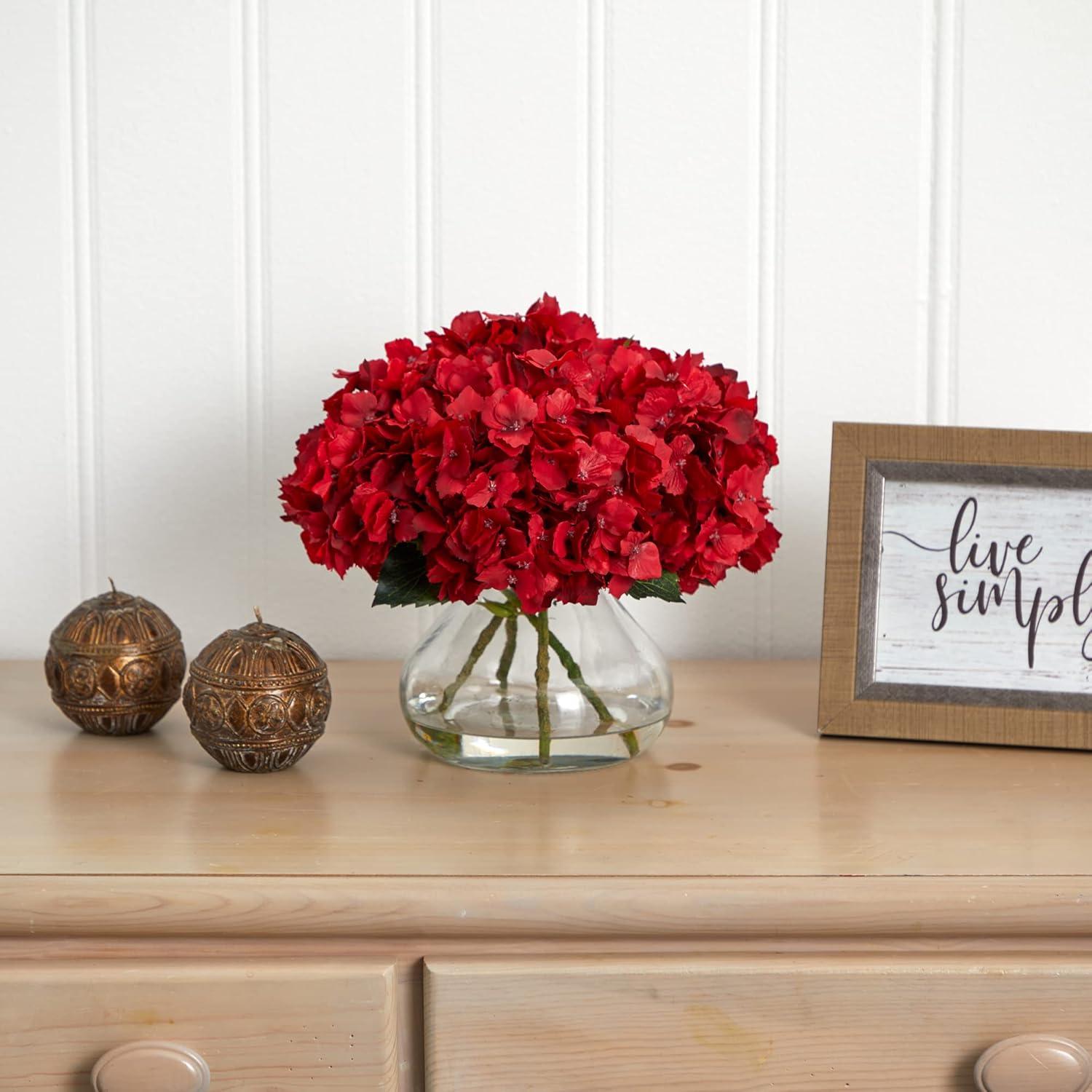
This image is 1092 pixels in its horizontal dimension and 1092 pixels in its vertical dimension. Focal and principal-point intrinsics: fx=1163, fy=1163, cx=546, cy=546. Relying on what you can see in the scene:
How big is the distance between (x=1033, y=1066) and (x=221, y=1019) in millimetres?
474

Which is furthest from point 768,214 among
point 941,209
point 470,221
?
point 470,221

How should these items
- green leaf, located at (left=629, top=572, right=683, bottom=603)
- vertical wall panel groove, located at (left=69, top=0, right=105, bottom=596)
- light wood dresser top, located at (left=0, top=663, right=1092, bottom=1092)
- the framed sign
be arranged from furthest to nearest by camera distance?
vertical wall panel groove, located at (left=69, top=0, right=105, bottom=596), the framed sign, green leaf, located at (left=629, top=572, right=683, bottom=603), light wood dresser top, located at (left=0, top=663, right=1092, bottom=1092)

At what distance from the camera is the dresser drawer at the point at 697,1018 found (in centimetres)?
68

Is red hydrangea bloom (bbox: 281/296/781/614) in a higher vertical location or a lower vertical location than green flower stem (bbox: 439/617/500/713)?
higher

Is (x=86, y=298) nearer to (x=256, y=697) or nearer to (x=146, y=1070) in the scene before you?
(x=256, y=697)

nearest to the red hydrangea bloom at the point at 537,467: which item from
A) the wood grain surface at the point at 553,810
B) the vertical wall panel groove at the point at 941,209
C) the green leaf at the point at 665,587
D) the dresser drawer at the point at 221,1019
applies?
the green leaf at the point at 665,587

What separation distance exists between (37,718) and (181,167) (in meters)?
0.53

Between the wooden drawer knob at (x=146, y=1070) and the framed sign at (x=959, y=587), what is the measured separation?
0.53m

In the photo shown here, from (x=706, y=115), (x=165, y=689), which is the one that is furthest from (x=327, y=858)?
(x=706, y=115)

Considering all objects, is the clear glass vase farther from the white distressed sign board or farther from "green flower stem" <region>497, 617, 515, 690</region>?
the white distressed sign board

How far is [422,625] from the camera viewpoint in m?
1.17

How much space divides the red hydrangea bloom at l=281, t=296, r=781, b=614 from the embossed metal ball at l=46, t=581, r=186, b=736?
0.19 metres

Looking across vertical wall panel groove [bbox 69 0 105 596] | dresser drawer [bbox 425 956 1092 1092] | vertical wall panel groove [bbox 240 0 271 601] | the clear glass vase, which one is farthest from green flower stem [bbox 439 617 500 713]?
vertical wall panel groove [bbox 69 0 105 596]

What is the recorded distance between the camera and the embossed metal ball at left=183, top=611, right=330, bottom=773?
0.81 m
